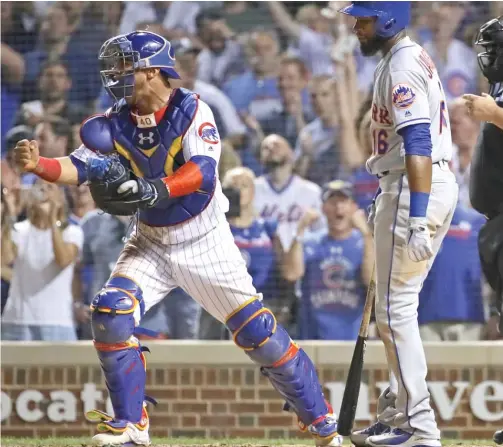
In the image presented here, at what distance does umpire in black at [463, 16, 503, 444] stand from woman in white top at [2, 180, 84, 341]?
3.74 metres

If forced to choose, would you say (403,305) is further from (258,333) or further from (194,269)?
(194,269)

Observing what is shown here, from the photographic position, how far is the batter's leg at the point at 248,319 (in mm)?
5797

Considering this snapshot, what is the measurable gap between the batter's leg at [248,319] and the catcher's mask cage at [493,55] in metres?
1.55

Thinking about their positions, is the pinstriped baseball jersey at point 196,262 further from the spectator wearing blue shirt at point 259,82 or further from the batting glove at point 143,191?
the spectator wearing blue shirt at point 259,82

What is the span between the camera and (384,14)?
18.4 ft

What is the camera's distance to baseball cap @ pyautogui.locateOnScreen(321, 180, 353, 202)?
8977 millimetres

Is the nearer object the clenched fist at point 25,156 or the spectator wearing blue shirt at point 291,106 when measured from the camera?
the clenched fist at point 25,156

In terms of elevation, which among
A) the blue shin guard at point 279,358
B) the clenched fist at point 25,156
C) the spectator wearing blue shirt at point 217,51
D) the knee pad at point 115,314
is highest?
the spectator wearing blue shirt at point 217,51

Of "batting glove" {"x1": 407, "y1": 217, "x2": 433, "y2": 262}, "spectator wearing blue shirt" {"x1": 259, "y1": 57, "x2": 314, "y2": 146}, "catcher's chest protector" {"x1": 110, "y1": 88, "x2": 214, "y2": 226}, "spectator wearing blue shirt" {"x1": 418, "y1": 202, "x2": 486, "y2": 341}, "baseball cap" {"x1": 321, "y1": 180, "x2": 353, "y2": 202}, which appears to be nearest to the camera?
"batting glove" {"x1": 407, "y1": 217, "x2": 433, "y2": 262}

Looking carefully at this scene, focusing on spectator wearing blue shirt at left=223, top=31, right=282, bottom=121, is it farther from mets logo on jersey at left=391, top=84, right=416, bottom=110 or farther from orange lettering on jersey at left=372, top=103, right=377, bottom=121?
mets logo on jersey at left=391, top=84, right=416, bottom=110

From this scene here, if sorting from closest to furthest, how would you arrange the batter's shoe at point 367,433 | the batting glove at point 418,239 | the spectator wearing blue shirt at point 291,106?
the batting glove at point 418,239 < the batter's shoe at point 367,433 < the spectator wearing blue shirt at point 291,106

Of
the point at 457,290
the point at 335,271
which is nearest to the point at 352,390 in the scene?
the point at 335,271

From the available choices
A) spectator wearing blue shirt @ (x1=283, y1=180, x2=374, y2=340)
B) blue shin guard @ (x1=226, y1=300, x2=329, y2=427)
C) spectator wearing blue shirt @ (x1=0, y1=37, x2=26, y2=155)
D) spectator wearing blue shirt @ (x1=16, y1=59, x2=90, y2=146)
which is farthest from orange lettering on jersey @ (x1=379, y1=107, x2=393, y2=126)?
spectator wearing blue shirt @ (x1=0, y1=37, x2=26, y2=155)

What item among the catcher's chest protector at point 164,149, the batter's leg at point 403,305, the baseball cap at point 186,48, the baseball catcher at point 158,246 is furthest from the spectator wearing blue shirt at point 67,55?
the batter's leg at point 403,305
